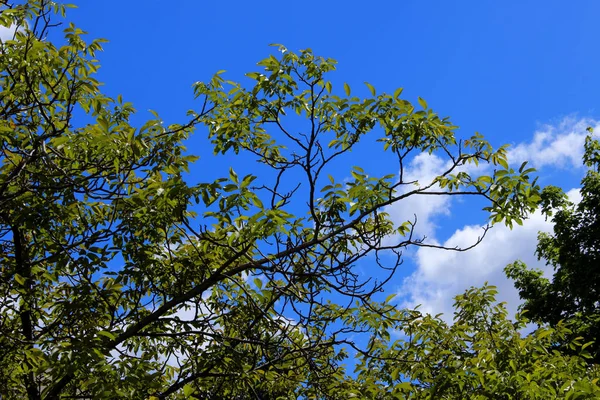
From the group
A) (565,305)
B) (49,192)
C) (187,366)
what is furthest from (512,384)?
(565,305)

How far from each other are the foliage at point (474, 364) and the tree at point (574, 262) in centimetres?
922

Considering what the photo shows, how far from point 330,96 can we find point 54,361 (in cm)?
353

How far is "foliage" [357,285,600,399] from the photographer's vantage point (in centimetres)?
584

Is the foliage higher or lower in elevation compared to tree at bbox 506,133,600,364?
lower

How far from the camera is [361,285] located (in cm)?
526

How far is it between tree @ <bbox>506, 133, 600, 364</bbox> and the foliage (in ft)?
30.3

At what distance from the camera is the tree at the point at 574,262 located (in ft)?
54.5

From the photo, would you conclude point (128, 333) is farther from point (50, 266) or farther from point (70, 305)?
point (50, 266)

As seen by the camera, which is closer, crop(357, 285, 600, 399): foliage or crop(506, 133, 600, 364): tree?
crop(357, 285, 600, 399): foliage

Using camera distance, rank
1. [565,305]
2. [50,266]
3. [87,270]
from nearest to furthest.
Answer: [87,270] < [50,266] < [565,305]

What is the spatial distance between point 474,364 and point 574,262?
12432 mm

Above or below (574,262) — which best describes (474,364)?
below

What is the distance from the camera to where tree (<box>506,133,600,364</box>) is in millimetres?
16609

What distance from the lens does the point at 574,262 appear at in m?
17.1
